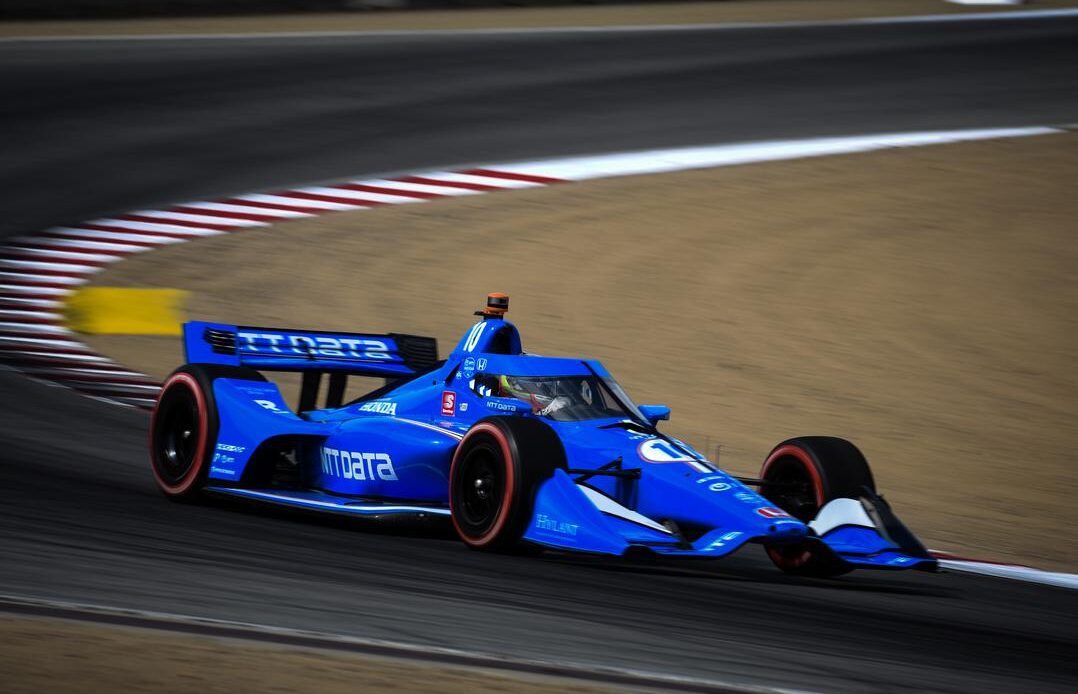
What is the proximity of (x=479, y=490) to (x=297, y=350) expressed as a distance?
8.51 ft

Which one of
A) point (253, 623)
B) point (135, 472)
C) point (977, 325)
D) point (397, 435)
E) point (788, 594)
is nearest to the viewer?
point (253, 623)

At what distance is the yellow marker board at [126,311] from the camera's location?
1425 centimetres

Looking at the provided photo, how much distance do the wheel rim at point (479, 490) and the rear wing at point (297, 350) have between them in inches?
76.4

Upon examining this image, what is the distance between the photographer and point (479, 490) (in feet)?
27.4

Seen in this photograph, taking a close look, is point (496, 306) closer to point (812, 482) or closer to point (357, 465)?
point (357, 465)

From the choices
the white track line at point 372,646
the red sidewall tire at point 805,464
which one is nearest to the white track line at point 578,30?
the red sidewall tire at point 805,464

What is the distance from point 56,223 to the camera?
57.1ft

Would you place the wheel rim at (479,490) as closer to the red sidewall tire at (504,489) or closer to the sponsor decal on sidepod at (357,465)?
the red sidewall tire at (504,489)

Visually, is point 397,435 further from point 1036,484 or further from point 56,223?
point 56,223

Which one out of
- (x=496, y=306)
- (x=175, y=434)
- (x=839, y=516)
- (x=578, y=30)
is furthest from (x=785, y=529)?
(x=578, y=30)

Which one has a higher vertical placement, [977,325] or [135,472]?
[977,325]

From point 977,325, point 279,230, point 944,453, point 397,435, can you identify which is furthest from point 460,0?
point 397,435

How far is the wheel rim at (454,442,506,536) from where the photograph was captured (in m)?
8.16

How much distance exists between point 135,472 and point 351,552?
2855 millimetres
